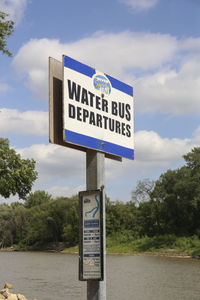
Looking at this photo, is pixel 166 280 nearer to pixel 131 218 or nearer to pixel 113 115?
pixel 113 115

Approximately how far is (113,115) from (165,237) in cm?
6310

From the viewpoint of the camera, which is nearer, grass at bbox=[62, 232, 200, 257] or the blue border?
the blue border

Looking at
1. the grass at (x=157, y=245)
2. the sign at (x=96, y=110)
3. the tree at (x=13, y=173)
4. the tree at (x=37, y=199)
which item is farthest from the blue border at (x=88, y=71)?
the tree at (x=37, y=199)

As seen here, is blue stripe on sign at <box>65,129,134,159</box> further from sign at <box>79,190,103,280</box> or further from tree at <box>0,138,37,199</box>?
tree at <box>0,138,37,199</box>

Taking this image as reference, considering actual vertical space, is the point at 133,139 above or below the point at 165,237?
above

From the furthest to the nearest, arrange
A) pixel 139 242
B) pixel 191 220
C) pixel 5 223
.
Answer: pixel 5 223
pixel 139 242
pixel 191 220

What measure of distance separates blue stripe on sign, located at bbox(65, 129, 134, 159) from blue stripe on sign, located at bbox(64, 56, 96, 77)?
2.50 feet

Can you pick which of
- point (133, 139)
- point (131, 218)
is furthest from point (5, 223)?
point (133, 139)

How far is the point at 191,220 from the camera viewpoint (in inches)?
2562

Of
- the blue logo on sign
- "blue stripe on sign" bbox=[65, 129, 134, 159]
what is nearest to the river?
"blue stripe on sign" bbox=[65, 129, 134, 159]

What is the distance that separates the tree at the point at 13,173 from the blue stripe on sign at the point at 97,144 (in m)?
21.8

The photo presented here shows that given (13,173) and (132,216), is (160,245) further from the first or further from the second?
(13,173)

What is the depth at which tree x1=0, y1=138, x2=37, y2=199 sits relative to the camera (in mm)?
26578

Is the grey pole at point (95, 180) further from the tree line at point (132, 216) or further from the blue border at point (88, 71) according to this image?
the tree line at point (132, 216)
